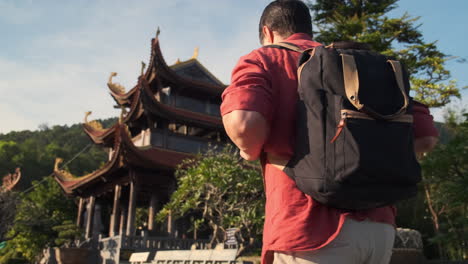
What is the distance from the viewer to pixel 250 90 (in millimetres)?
1422

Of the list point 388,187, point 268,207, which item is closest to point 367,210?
point 388,187

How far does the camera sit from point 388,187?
1.34 meters

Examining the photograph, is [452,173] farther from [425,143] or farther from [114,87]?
[114,87]

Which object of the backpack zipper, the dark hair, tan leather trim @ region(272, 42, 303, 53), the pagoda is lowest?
the backpack zipper

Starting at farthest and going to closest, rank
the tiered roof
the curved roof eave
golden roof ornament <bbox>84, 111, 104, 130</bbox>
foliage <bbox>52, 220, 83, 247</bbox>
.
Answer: golden roof ornament <bbox>84, 111, 104, 130</bbox> → the curved roof eave → foliage <bbox>52, 220, 83, 247</bbox> → the tiered roof

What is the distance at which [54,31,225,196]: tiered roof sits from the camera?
571 inches

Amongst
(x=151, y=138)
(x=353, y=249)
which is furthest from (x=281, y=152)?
(x=151, y=138)

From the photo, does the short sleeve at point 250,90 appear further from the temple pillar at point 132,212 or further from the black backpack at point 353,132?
the temple pillar at point 132,212

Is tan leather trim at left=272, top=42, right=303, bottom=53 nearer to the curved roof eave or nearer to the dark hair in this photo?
the dark hair

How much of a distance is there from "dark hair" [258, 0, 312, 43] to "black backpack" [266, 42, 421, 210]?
0.36 metres

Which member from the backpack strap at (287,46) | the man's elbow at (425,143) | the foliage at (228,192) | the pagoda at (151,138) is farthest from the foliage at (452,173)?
the pagoda at (151,138)

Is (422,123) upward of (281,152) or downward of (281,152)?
upward

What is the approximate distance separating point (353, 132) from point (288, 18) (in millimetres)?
711

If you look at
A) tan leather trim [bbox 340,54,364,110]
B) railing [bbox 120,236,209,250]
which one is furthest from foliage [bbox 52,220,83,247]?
tan leather trim [bbox 340,54,364,110]
